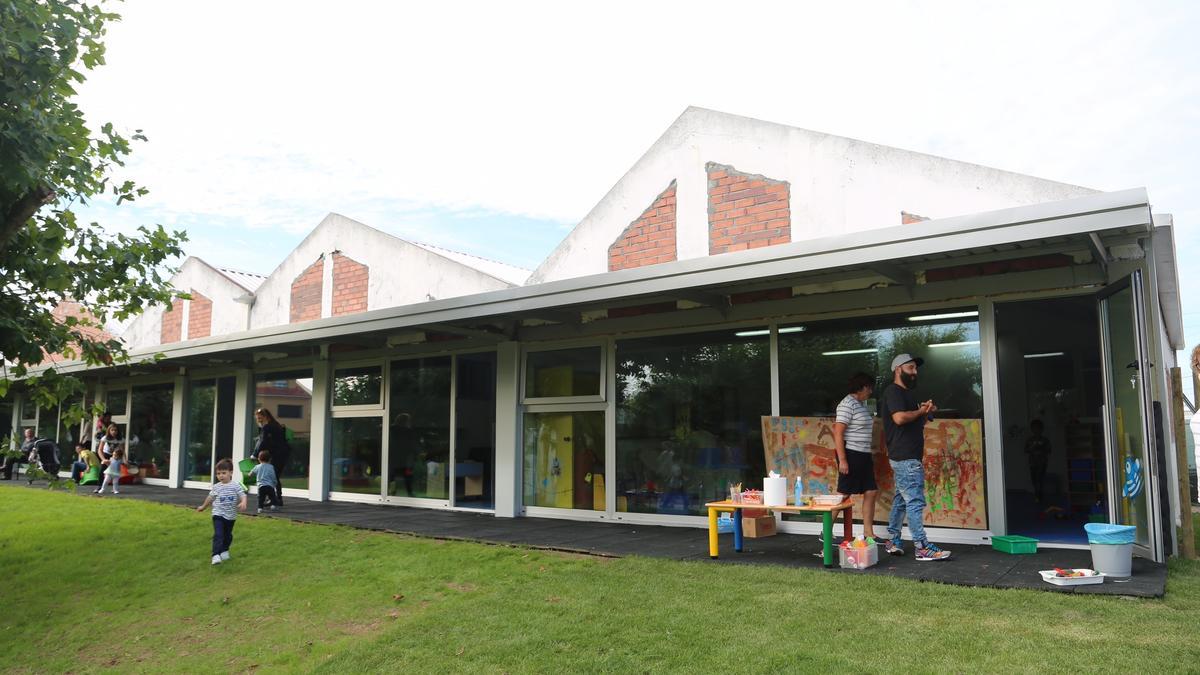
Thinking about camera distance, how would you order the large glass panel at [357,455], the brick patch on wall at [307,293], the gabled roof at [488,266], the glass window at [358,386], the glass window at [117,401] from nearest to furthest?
the large glass panel at [357,455] → the glass window at [358,386] → the gabled roof at [488,266] → the brick patch on wall at [307,293] → the glass window at [117,401]

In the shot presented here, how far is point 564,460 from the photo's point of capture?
10734 mm

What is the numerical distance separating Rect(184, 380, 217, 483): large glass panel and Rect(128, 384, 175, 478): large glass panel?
2.31 feet

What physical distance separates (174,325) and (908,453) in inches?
691

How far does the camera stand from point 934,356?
795 cm

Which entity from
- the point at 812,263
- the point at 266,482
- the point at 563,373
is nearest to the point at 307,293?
the point at 266,482

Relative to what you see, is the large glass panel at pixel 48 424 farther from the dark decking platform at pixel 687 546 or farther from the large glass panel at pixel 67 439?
the dark decking platform at pixel 687 546

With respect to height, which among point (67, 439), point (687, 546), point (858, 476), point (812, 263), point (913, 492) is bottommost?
point (687, 546)

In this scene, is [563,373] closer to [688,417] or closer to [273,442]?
[688,417]

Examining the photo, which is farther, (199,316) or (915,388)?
(199,316)

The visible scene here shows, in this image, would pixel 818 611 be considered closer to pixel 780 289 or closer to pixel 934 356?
pixel 934 356

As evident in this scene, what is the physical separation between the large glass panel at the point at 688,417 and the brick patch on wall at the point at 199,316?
39.1 ft

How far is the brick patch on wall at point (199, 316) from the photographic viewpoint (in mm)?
18281

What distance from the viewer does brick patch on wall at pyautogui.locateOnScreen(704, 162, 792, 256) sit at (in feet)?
33.2

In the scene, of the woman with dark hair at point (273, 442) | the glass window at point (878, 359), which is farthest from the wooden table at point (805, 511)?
the woman with dark hair at point (273, 442)
